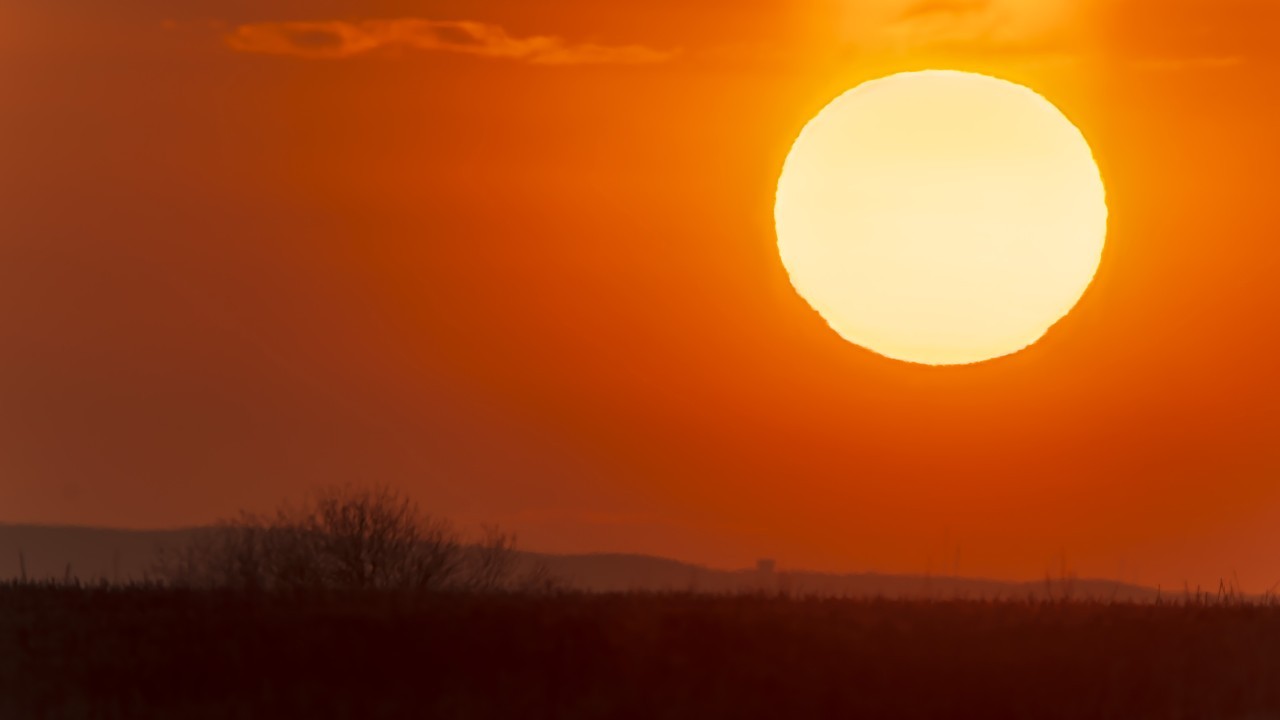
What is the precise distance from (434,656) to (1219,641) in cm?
1010

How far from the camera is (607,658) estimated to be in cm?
2855

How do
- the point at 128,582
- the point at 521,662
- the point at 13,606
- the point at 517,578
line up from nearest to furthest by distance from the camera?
the point at 521,662 < the point at 13,606 < the point at 128,582 < the point at 517,578

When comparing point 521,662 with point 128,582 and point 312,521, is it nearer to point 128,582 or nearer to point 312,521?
point 128,582

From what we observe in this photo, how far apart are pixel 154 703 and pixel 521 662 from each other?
4494mm

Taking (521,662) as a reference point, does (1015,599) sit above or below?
above

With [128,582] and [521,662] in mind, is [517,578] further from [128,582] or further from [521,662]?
[521,662]

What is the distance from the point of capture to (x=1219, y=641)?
30297 millimetres

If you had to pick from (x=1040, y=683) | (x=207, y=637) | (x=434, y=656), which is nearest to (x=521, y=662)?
(x=434, y=656)

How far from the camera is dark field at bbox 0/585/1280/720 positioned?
2659 centimetres

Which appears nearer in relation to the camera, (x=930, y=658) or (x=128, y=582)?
(x=930, y=658)

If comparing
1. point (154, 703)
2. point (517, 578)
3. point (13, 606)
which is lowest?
point (154, 703)

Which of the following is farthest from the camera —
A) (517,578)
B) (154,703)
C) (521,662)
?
(517,578)

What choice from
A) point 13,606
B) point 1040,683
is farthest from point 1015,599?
point 13,606

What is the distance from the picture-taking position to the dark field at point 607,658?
26594 millimetres
